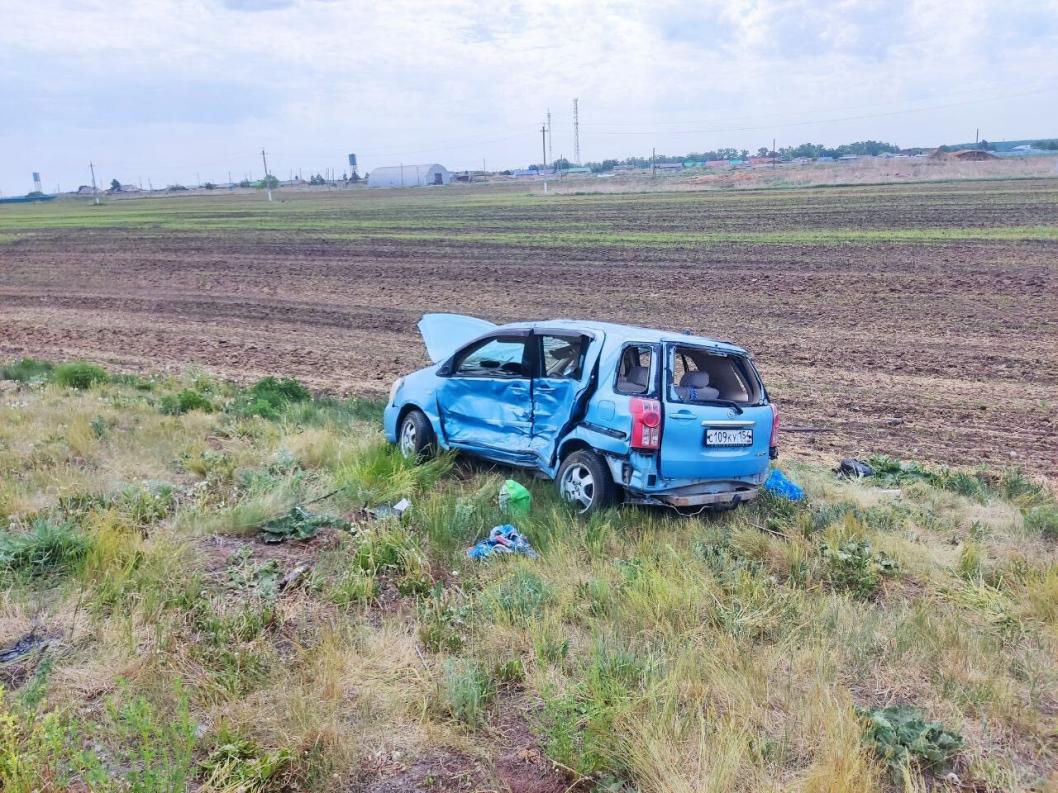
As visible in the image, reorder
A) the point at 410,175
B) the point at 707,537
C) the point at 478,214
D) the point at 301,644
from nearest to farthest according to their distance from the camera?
the point at 301,644
the point at 707,537
the point at 478,214
the point at 410,175

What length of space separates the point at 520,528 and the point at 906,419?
6919 millimetres

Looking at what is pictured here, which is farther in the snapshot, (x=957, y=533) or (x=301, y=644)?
(x=957, y=533)

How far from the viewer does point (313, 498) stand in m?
7.40

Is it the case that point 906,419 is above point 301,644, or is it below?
below

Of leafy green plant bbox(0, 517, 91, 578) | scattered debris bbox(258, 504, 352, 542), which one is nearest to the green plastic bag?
scattered debris bbox(258, 504, 352, 542)

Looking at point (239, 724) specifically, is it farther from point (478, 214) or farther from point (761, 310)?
point (478, 214)

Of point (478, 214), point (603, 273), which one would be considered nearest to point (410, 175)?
point (478, 214)

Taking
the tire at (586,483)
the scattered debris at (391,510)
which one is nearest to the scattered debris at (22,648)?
the scattered debris at (391,510)

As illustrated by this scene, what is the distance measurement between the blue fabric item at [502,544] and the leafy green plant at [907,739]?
2.82 meters

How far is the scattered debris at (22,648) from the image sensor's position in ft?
15.1

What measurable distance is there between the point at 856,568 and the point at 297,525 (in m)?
4.13

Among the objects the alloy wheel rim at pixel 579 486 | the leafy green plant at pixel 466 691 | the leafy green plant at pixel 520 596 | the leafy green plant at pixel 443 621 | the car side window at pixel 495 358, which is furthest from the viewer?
the car side window at pixel 495 358

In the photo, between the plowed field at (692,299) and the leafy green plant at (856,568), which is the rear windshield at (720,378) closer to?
the leafy green plant at (856,568)

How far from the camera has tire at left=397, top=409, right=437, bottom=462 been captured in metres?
9.16
